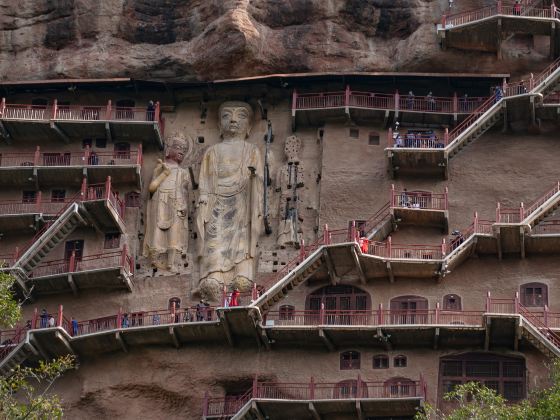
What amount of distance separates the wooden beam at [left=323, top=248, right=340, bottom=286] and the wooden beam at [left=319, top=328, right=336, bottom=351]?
2.79 m

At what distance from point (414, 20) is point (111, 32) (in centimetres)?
1269

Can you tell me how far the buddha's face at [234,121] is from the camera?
254ft

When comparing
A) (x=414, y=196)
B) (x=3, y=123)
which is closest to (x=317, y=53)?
(x=414, y=196)

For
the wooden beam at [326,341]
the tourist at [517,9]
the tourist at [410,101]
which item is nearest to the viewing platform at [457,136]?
the tourist at [410,101]

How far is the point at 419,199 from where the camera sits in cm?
7462

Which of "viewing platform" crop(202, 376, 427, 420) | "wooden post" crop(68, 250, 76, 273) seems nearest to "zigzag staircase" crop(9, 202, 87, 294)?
"wooden post" crop(68, 250, 76, 273)

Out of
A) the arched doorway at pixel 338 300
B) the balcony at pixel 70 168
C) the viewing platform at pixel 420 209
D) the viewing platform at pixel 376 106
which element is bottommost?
the arched doorway at pixel 338 300

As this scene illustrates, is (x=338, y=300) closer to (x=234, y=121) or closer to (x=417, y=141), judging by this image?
(x=417, y=141)

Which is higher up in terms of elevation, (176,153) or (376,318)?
(176,153)

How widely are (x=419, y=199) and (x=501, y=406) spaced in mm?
14436

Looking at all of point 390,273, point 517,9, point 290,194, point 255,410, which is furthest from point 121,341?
point 517,9

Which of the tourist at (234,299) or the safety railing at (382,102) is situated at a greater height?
the safety railing at (382,102)

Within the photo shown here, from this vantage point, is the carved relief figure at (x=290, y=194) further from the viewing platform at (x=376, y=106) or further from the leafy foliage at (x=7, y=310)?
the leafy foliage at (x=7, y=310)

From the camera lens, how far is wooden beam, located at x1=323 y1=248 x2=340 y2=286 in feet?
235
